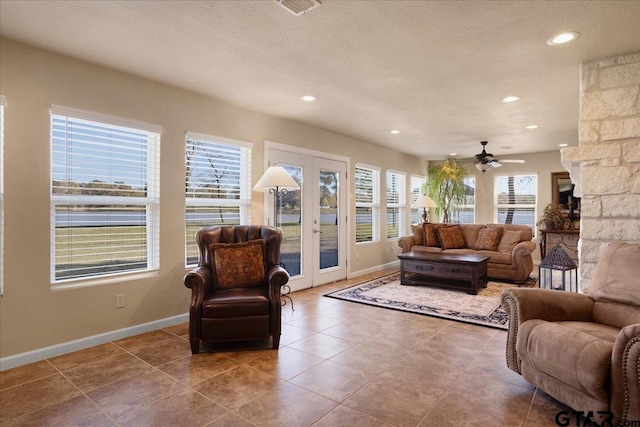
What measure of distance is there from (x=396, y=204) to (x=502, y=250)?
2277 millimetres

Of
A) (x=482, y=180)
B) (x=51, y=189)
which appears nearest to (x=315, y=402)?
(x=51, y=189)

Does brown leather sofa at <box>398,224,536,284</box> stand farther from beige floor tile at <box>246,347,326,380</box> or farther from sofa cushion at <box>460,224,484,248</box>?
beige floor tile at <box>246,347,326,380</box>

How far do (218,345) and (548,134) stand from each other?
19.4ft

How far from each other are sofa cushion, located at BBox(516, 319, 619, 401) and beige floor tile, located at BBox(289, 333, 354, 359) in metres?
1.39

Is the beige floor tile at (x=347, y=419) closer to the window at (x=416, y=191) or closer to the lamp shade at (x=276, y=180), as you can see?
the lamp shade at (x=276, y=180)

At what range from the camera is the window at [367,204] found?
6.54m

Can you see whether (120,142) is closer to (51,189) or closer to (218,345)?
(51,189)

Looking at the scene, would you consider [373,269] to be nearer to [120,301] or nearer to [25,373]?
[120,301]

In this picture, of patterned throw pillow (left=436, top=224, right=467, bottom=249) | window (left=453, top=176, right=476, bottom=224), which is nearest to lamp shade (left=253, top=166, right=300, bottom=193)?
patterned throw pillow (left=436, top=224, right=467, bottom=249)

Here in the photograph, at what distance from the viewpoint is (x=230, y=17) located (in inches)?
94.2

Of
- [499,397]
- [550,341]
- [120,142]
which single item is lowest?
[499,397]

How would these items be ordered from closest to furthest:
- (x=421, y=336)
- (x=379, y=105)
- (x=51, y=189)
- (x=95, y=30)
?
(x=95, y=30)
(x=51, y=189)
(x=421, y=336)
(x=379, y=105)

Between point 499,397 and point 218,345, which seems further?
point 218,345

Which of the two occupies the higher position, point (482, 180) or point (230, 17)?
point (230, 17)
